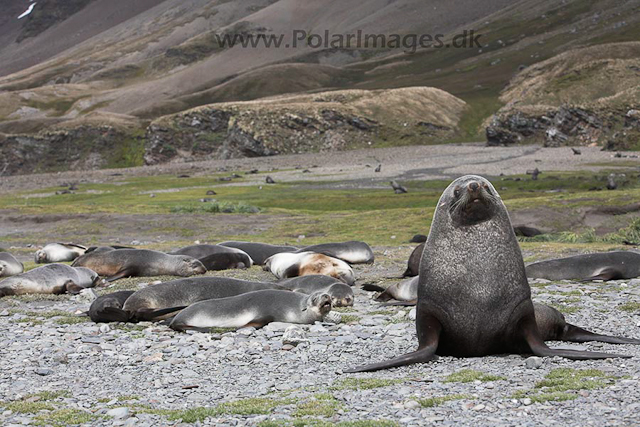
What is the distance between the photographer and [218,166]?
93125 mm

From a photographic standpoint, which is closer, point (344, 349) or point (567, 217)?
point (344, 349)

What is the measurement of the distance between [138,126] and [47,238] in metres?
122

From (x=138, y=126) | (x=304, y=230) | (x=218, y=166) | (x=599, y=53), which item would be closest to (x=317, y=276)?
(x=304, y=230)

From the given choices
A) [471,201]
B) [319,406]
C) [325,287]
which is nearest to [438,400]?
[319,406]

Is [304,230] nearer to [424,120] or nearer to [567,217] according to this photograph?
[567,217]

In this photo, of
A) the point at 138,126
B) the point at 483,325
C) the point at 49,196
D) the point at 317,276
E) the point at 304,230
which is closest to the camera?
the point at 483,325

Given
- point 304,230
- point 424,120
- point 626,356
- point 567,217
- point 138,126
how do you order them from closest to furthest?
point 626,356
point 567,217
point 304,230
point 424,120
point 138,126

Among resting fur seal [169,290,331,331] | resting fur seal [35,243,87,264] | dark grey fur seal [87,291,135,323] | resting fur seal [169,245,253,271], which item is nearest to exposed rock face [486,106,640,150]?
resting fur seal [169,245,253,271]

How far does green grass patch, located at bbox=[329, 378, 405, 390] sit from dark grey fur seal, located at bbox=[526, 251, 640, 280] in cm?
925

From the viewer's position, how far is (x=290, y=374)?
909 cm

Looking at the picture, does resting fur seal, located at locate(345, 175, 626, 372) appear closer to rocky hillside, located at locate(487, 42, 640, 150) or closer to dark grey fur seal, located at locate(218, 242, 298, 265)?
dark grey fur seal, located at locate(218, 242, 298, 265)

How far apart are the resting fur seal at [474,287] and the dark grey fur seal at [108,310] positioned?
603 cm

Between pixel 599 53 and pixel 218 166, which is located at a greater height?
pixel 599 53

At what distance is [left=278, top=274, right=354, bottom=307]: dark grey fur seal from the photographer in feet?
46.1
